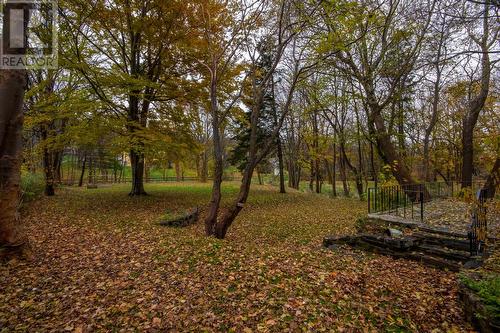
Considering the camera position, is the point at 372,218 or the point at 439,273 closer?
the point at 439,273

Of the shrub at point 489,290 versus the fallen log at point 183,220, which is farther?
the fallen log at point 183,220

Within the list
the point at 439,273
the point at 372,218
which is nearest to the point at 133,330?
the point at 439,273

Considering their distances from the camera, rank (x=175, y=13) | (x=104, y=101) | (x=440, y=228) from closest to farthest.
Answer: (x=440, y=228)
(x=104, y=101)
(x=175, y=13)

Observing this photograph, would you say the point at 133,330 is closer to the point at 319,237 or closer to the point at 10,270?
the point at 10,270

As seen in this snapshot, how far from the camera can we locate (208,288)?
13.5ft

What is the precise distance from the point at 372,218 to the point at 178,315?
6759 millimetres

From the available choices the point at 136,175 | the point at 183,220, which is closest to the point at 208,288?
the point at 183,220

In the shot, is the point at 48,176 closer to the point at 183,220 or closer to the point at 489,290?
the point at 183,220

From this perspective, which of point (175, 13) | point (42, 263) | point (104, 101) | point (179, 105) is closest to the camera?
point (42, 263)

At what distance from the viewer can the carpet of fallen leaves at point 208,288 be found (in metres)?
3.37

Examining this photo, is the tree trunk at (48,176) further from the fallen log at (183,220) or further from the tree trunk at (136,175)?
the fallen log at (183,220)

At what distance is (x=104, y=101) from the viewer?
961 centimetres

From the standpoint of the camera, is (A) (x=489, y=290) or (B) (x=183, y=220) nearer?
(A) (x=489, y=290)

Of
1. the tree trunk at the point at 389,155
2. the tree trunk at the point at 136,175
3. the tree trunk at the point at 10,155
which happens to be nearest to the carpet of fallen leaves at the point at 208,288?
the tree trunk at the point at 10,155
